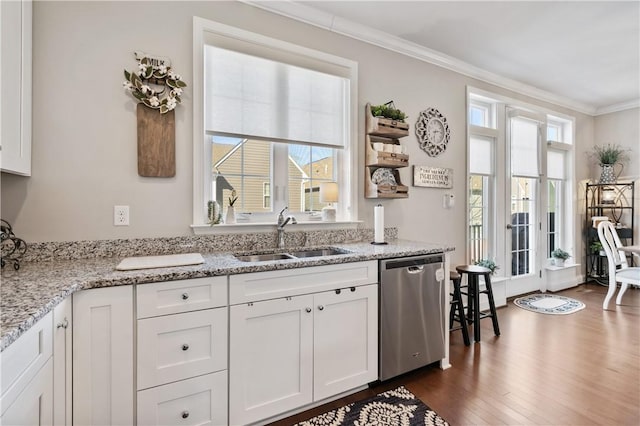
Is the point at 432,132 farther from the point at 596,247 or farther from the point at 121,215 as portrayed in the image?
the point at 596,247

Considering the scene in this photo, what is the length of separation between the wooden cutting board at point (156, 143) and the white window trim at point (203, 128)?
0.46 feet

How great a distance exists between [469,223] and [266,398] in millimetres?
2853

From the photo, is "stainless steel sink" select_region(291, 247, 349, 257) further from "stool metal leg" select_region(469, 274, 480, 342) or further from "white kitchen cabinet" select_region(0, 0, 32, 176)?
"white kitchen cabinet" select_region(0, 0, 32, 176)

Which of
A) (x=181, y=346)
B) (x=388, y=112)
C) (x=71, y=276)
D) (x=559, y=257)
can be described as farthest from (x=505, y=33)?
(x=71, y=276)

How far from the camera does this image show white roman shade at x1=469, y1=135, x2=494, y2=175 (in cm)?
371

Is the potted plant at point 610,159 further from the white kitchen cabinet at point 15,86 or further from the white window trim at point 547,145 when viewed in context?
the white kitchen cabinet at point 15,86

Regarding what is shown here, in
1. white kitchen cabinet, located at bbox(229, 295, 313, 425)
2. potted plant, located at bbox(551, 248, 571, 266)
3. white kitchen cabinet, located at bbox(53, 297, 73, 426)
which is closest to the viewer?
white kitchen cabinet, located at bbox(53, 297, 73, 426)

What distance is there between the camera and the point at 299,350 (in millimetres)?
1842

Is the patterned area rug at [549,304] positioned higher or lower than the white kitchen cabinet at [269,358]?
lower

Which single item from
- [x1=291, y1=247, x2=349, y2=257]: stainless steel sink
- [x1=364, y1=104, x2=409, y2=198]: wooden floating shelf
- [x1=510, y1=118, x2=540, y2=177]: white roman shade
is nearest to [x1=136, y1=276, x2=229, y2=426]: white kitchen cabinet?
[x1=291, y1=247, x2=349, y2=257]: stainless steel sink

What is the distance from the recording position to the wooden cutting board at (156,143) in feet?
6.44

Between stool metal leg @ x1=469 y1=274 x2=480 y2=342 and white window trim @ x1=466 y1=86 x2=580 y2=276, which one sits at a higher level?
white window trim @ x1=466 y1=86 x2=580 y2=276

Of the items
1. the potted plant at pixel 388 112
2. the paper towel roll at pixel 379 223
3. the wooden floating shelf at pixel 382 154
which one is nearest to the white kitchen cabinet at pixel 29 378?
the paper towel roll at pixel 379 223

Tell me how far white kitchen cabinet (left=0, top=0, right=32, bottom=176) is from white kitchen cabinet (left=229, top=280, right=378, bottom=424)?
4.22 feet
